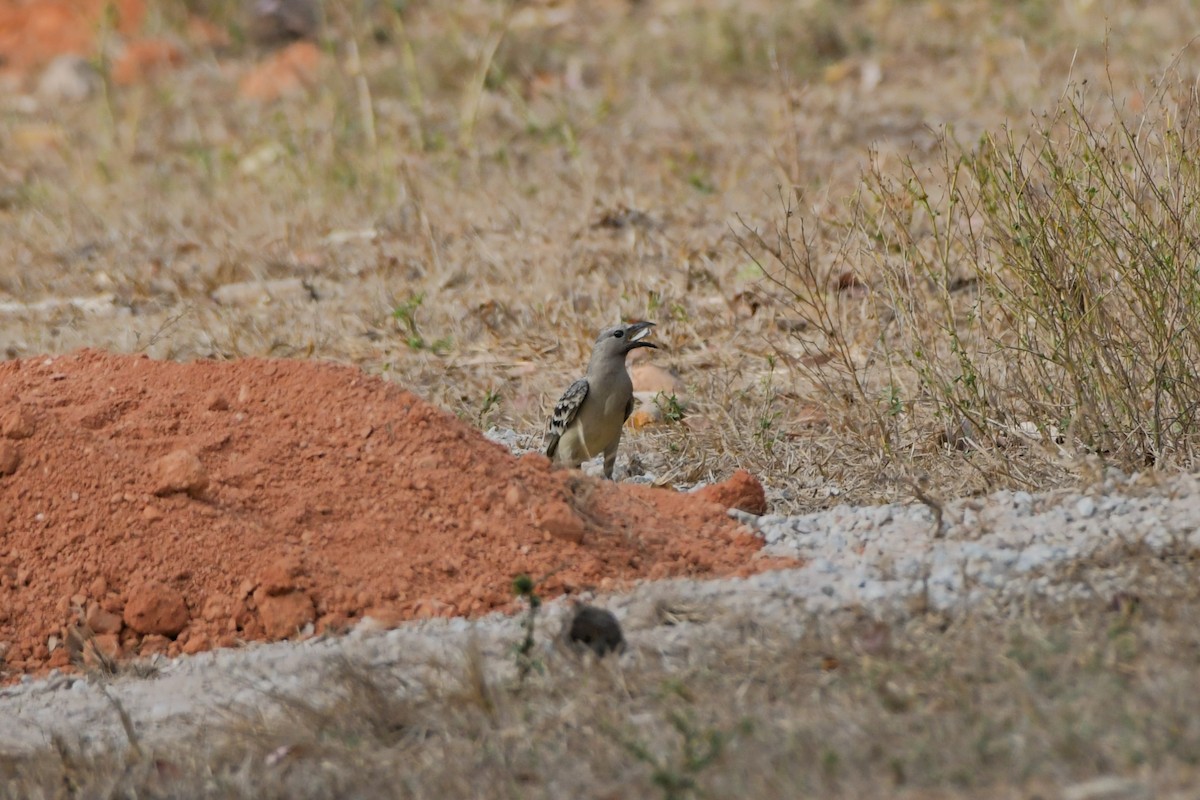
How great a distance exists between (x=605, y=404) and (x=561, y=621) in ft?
5.77

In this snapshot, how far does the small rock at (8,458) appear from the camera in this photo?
5.01 m

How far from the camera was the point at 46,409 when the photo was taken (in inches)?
208

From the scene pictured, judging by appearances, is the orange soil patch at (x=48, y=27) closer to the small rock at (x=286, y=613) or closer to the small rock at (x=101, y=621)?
the small rock at (x=101, y=621)

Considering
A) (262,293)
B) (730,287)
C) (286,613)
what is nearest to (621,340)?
(730,287)

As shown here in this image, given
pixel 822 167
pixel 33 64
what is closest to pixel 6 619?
pixel 822 167

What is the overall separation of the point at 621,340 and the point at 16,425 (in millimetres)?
2162

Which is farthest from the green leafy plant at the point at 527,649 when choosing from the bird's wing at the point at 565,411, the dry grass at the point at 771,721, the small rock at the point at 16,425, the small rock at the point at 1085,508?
the small rock at the point at 16,425

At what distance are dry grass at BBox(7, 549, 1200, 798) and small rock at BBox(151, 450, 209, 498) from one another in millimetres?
1153

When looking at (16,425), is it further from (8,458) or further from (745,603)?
(745,603)

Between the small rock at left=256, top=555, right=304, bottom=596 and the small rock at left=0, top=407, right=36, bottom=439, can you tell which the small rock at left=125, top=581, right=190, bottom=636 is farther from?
the small rock at left=0, top=407, right=36, bottom=439

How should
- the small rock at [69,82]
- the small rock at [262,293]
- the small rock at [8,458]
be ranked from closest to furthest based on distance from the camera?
the small rock at [8,458], the small rock at [262,293], the small rock at [69,82]

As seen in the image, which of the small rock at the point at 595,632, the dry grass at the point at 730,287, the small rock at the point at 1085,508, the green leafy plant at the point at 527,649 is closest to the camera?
the dry grass at the point at 730,287

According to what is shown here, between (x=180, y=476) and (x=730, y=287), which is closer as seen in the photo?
(x=180, y=476)

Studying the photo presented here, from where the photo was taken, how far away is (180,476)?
489 centimetres
